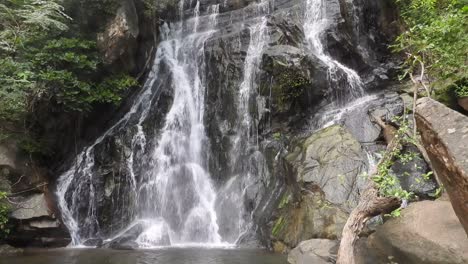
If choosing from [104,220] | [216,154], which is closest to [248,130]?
[216,154]

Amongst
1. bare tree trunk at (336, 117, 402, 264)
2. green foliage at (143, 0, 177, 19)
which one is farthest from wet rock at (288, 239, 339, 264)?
green foliage at (143, 0, 177, 19)

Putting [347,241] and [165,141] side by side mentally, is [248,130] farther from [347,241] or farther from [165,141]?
[347,241]

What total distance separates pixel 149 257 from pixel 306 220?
4.02 meters

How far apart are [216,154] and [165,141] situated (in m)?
2.08

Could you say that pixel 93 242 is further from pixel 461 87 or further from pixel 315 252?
pixel 461 87

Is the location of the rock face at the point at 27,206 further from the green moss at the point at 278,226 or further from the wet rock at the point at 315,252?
the wet rock at the point at 315,252

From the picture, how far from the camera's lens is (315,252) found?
27.3 ft

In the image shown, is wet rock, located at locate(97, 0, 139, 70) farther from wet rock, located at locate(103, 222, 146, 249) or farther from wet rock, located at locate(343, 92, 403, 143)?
wet rock, located at locate(343, 92, 403, 143)

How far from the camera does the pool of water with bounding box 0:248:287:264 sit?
9.54m

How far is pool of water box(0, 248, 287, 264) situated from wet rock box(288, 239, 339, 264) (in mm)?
450

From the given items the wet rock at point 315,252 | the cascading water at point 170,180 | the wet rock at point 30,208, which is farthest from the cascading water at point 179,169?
the wet rock at point 315,252

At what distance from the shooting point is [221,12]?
70.1 feet

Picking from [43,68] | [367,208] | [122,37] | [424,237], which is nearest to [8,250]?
[43,68]

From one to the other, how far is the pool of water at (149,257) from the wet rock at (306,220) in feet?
1.88
